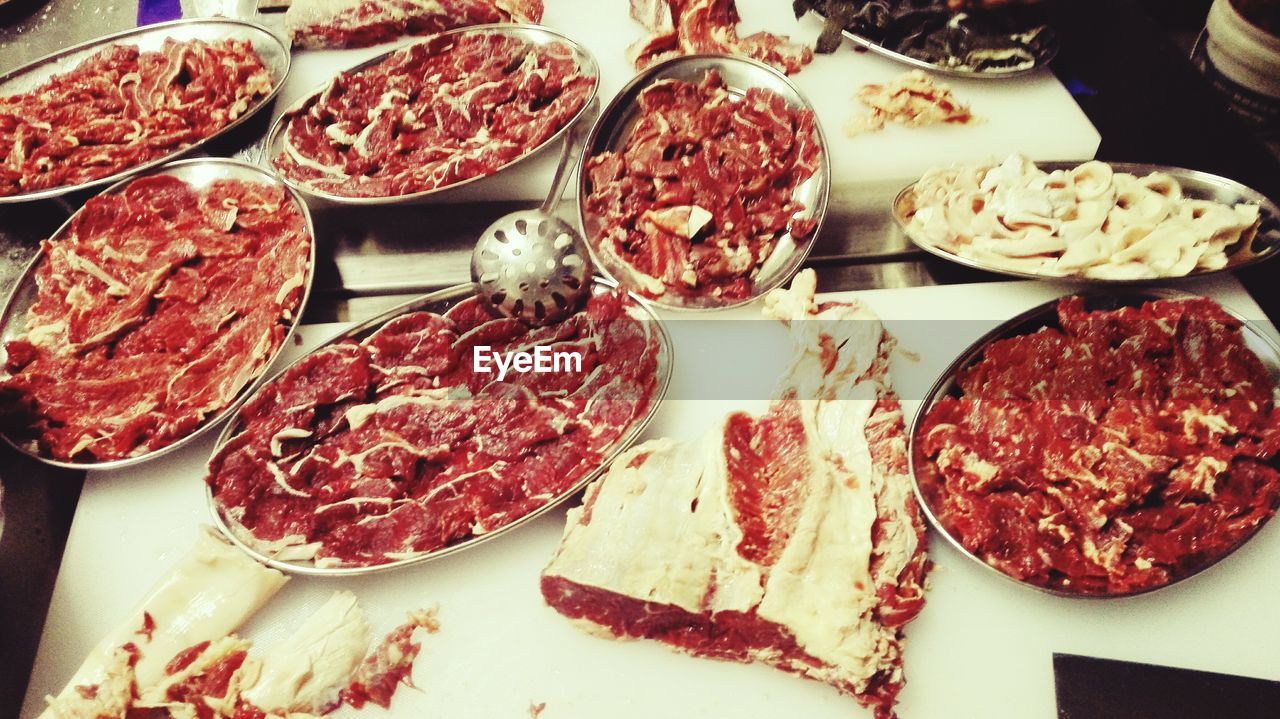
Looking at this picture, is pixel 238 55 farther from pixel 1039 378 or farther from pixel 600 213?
pixel 1039 378

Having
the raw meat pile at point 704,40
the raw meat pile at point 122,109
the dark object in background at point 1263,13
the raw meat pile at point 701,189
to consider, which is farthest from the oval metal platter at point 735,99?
the dark object in background at point 1263,13

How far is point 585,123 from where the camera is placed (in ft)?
11.4

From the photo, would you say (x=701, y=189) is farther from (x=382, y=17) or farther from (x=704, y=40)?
(x=382, y=17)

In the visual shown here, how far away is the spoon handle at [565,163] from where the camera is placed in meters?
3.00

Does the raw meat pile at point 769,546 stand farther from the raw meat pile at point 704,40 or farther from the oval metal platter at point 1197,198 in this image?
the raw meat pile at point 704,40

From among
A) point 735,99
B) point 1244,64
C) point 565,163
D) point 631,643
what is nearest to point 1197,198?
point 1244,64

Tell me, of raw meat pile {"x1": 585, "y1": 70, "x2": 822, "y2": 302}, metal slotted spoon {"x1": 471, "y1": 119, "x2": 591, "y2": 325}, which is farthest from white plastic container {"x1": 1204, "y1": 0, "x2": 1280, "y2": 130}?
metal slotted spoon {"x1": 471, "y1": 119, "x2": 591, "y2": 325}

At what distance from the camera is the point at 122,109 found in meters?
3.53

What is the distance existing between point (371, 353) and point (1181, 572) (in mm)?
2713

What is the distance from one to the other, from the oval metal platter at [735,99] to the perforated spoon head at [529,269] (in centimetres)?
24

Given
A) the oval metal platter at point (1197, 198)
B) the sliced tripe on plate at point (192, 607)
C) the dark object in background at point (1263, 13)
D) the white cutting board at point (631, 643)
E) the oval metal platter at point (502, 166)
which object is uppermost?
the dark object in background at point (1263, 13)

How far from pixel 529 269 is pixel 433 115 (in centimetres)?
129

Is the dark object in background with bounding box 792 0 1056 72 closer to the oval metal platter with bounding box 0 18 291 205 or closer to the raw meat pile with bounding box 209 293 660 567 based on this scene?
the raw meat pile with bounding box 209 293 660 567

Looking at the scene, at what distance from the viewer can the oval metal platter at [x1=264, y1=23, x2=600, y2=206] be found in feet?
10.1
